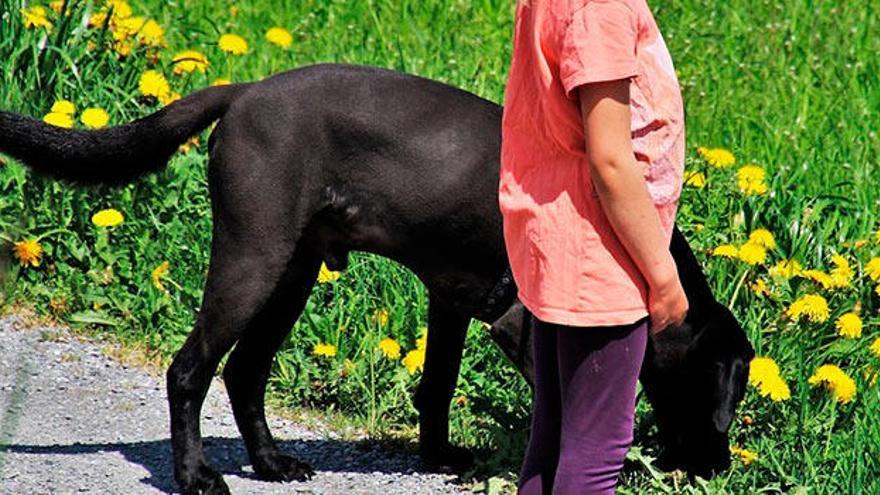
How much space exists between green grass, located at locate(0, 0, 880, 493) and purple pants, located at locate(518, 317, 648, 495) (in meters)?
1.24

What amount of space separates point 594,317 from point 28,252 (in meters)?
3.04

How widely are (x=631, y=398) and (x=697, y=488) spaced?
1340 millimetres

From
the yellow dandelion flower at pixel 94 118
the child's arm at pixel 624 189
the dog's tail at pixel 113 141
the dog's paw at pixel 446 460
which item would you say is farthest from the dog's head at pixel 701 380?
the yellow dandelion flower at pixel 94 118

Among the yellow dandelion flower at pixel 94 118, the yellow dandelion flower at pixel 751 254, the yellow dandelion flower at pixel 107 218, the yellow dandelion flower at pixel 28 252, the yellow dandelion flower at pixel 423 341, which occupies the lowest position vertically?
the yellow dandelion flower at pixel 423 341

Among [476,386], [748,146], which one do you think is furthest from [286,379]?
[748,146]

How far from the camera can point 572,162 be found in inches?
117

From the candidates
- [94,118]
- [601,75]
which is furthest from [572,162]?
[94,118]

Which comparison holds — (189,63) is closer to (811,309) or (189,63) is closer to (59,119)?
(59,119)

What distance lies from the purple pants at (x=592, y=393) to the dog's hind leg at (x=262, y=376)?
1511 mm

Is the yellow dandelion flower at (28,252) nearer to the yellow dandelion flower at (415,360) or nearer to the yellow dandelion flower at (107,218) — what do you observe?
the yellow dandelion flower at (107,218)

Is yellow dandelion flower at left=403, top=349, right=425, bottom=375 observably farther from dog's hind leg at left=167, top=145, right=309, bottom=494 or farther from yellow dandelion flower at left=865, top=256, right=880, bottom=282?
yellow dandelion flower at left=865, top=256, right=880, bottom=282

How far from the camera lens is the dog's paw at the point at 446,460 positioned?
468cm

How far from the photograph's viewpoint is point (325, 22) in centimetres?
727

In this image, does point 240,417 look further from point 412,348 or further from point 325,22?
point 325,22
